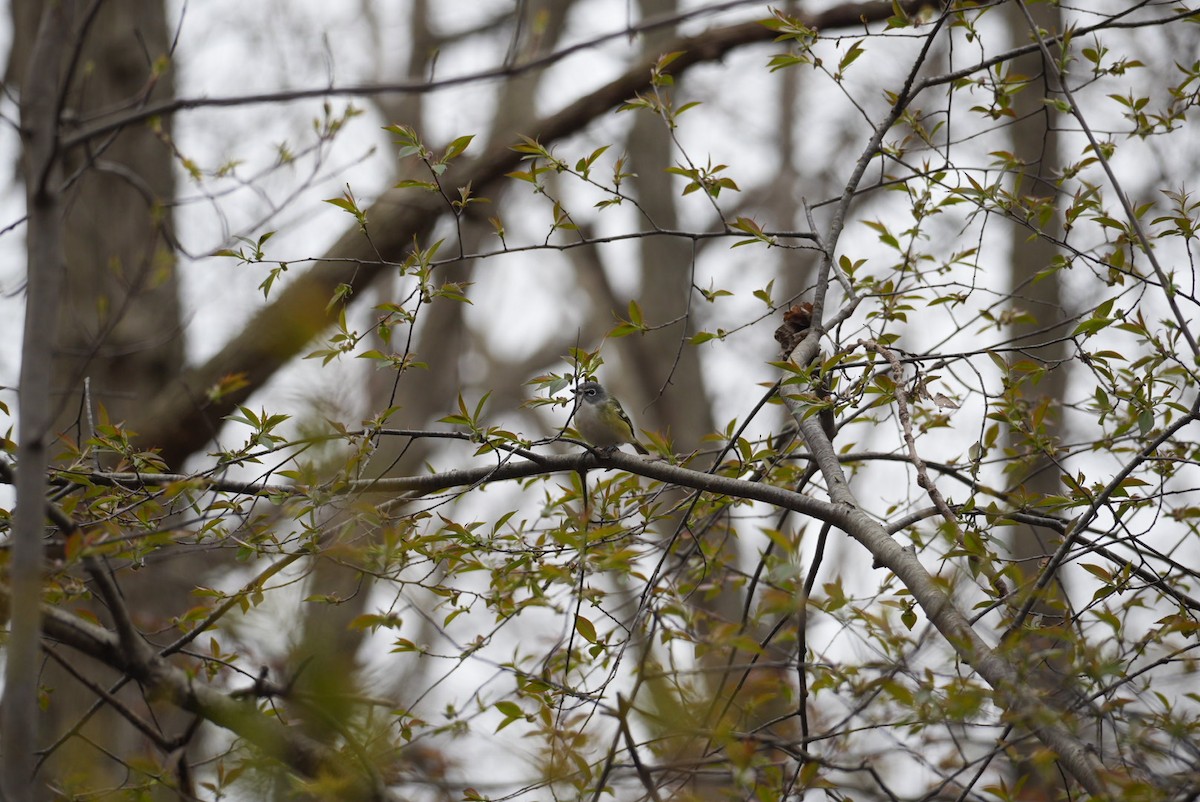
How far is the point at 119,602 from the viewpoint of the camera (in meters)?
2.12

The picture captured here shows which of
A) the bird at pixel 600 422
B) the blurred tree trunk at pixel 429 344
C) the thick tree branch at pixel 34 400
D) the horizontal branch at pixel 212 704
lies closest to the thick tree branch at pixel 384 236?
the blurred tree trunk at pixel 429 344

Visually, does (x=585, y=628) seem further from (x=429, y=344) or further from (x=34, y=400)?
(x=429, y=344)

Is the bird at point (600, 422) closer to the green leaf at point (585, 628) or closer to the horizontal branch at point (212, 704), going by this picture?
the green leaf at point (585, 628)

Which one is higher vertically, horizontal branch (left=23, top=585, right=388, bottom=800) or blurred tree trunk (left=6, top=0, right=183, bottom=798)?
blurred tree trunk (left=6, top=0, right=183, bottom=798)

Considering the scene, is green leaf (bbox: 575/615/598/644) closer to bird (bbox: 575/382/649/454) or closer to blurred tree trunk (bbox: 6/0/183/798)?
bird (bbox: 575/382/649/454)

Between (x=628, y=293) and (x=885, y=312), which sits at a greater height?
(x=628, y=293)

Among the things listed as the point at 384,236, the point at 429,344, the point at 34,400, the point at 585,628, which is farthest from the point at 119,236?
the point at 34,400

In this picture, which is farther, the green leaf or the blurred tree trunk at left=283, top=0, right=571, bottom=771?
the blurred tree trunk at left=283, top=0, right=571, bottom=771

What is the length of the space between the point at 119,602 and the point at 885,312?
2.52 m

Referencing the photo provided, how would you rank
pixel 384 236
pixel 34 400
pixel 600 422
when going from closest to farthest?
pixel 34 400 < pixel 600 422 < pixel 384 236

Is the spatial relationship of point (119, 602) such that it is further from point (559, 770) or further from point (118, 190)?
point (118, 190)

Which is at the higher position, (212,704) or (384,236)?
(384,236)

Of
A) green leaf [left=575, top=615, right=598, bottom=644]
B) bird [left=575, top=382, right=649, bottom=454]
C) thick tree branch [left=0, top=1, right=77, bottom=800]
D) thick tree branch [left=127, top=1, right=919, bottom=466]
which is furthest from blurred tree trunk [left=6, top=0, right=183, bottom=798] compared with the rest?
thick tree branch [left=0, top=1, right=77, bottom=800]

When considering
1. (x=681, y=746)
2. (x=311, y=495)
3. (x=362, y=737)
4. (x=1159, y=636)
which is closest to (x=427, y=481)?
(x=311, y=495)
